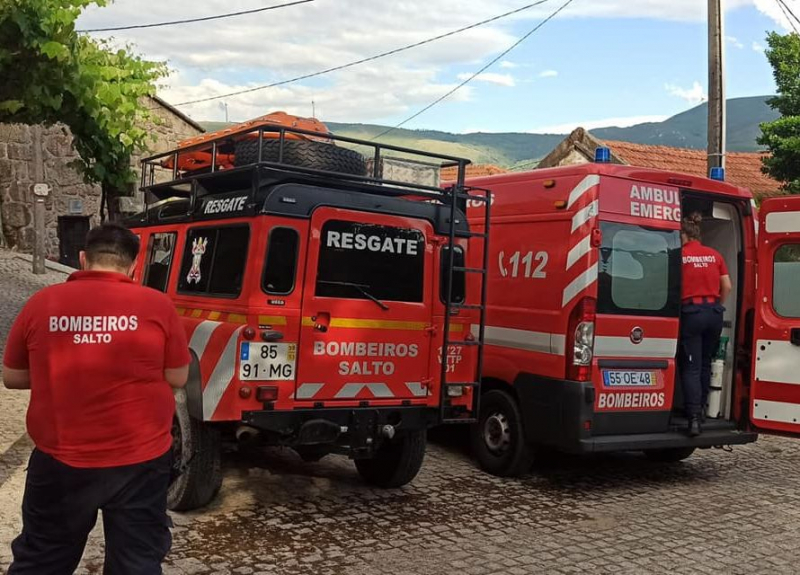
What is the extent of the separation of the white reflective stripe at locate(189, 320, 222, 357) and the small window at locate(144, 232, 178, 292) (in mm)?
→ 967

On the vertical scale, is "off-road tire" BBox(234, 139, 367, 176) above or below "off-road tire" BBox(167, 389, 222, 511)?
above

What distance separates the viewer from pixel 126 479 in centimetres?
292

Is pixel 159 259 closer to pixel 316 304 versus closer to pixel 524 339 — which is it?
pixel 316 304

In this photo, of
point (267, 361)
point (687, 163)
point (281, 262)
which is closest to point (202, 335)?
point (267, 361)

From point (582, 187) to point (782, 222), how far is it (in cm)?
165

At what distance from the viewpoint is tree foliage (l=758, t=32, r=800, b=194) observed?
556 inches

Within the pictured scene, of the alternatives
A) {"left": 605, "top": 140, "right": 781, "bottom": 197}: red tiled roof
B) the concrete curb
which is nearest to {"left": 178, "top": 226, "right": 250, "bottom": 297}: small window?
{"left": 605, "top": 140, "right": 781, "bottom": 197}: red tiled roof

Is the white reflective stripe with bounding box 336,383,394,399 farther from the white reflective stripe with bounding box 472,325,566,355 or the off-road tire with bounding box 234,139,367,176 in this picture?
the off-road tire with bounding box 234,139,367,176

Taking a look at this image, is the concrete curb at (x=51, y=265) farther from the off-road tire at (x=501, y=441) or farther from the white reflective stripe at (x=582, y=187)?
the white reflective stripe at (x=582, y=187)

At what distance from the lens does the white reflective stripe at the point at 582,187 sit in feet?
19.9

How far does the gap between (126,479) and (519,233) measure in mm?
4443

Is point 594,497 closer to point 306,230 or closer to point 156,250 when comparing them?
→ point 306,230

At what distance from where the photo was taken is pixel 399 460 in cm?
600

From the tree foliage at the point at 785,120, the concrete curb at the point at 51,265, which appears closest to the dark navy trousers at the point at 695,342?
the tree foliage at the point at 785,120
